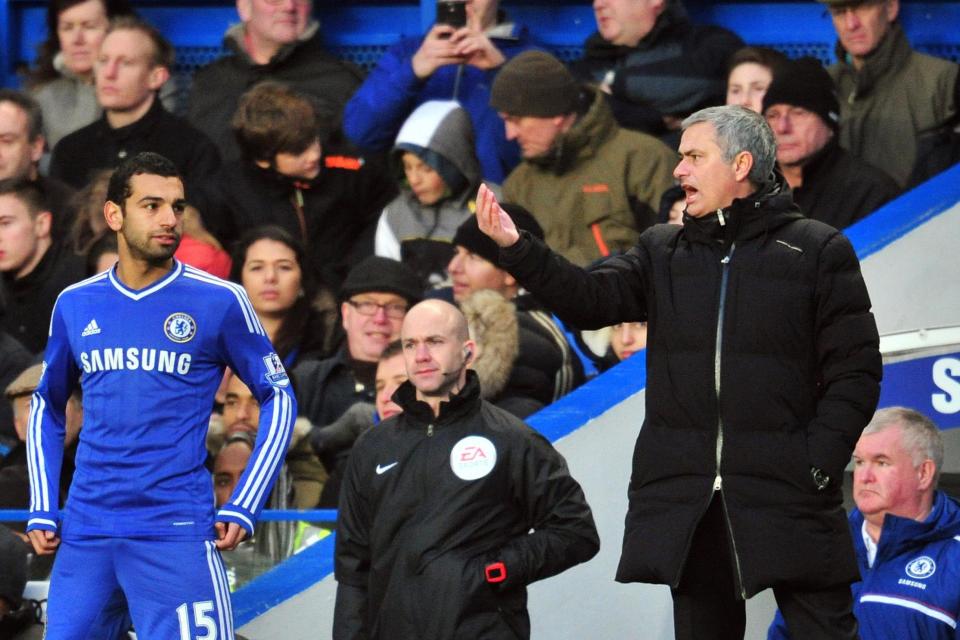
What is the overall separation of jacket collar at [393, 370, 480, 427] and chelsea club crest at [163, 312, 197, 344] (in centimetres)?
Answer: 73

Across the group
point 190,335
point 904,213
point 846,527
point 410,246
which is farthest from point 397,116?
point 846,527

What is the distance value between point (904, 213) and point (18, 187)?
14.3ft

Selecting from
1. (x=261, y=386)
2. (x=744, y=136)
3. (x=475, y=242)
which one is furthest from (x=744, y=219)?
(x=475, y=242)

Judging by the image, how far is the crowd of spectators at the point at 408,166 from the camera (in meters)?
7.86

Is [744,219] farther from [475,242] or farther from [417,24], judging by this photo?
[417,24]

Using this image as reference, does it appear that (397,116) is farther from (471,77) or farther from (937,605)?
(937,605)

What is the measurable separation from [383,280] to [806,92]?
2.00 metres

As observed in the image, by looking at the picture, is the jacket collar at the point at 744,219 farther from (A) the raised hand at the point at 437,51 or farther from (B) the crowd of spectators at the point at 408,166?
(A) the raised hand at the point at 437,51

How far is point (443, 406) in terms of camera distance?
19.6 ft

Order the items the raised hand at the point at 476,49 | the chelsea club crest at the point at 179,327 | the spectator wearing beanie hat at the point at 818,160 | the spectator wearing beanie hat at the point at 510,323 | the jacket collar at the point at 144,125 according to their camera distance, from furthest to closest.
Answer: the jacket collar at the point at 144,125, the raised hand at the point at 476,49, the spectator wearing beanie hat at the point at 818,160, the spectator wearing beanie hat at the point at 510,323, the chelsea club crest at the point at 179,327

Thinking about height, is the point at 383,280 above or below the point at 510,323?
above

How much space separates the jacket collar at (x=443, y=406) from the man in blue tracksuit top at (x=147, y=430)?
1.32 feet

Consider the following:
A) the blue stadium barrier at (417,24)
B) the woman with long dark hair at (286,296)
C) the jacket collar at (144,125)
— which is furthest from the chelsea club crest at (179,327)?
the blue stadium barrier at (417,24)

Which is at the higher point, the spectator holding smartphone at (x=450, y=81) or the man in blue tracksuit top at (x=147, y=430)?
the spectator holding smartphone at (x=450, y=81)
